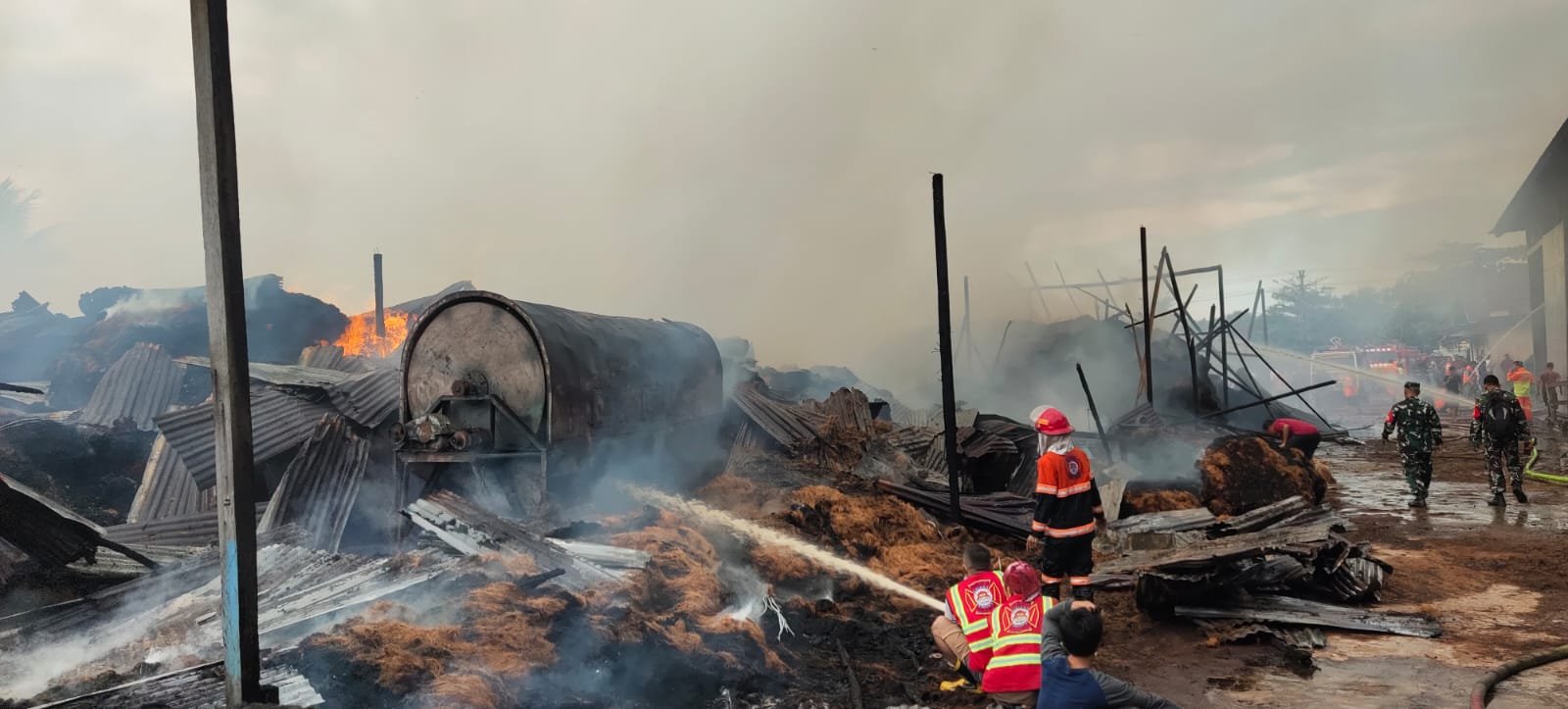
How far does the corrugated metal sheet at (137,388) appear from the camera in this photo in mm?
11828

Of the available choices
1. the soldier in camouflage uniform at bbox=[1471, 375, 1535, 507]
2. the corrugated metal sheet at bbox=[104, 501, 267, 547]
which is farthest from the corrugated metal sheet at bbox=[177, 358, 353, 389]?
the soldier in camouflage uniform at bbox=[1471, 375, 1535, 507]

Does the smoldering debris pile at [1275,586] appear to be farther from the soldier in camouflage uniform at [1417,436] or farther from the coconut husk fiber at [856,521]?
the soldier in camouflage uniform at [1417,436]

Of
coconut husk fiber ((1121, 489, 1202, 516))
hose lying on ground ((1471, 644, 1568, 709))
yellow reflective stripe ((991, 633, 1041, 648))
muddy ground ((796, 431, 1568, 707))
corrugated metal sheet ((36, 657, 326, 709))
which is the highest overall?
yellow reflective stripe ((991, 633, 1041, 648))

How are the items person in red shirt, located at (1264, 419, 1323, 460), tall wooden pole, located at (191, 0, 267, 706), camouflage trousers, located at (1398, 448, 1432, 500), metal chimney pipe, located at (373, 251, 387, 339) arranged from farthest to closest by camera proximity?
1. metal chimney pipe, located at (373, 251, 387, 339)
2. person in red shirt, located at (1264, 419, 1323, 460)
3. camouflage trousers, located at (1398, 448, 1432, 500)
4. tall wooden pole, located at (191, 0, 267, 706)

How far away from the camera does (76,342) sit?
1438 cm

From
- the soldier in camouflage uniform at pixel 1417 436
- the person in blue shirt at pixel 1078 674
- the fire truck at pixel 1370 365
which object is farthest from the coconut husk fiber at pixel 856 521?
the fire truck at pixel 1370 365

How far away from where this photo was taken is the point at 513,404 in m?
8.63

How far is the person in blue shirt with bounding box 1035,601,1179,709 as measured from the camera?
3.36 metres

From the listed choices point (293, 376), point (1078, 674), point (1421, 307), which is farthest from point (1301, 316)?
point (1078, 674)

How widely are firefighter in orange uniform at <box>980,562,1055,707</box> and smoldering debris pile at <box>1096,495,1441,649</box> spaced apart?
2.96m

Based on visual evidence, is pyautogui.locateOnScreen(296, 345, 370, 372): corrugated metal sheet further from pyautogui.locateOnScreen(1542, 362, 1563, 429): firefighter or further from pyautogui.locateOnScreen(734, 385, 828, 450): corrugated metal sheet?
pyautogui.locateOnScreen(1542, 362, 1563, 429): firefighter

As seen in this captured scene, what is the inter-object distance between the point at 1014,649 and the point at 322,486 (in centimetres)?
731

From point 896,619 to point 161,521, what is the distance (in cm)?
730

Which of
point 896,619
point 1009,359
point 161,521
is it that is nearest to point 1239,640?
point 896,619
